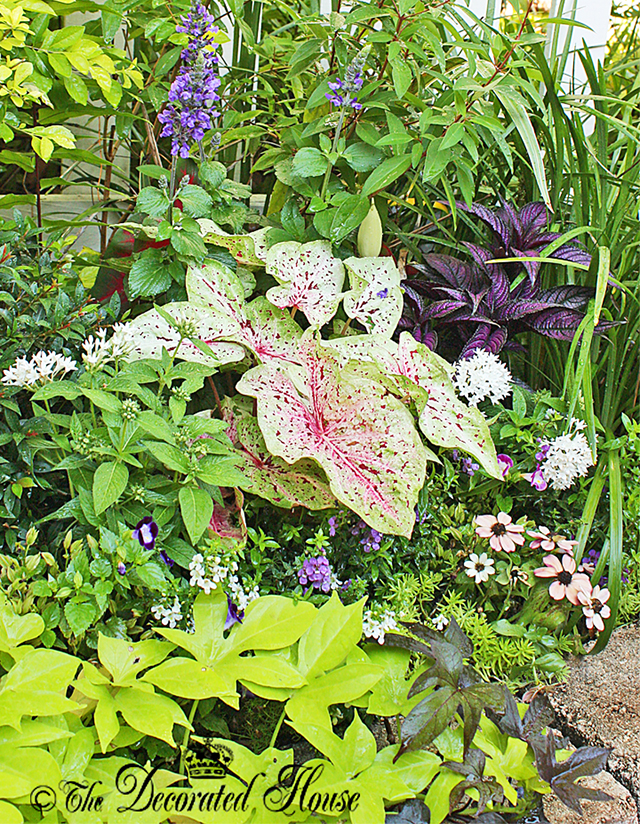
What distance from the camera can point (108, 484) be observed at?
0.84 metres

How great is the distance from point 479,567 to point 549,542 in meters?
0.13

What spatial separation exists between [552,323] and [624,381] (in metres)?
0.28

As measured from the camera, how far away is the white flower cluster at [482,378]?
121cm

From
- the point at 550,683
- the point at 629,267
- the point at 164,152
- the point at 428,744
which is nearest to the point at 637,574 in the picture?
the point at 550,683

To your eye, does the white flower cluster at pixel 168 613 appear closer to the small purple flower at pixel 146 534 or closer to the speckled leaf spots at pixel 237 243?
the small purple flower at pixel 146 534

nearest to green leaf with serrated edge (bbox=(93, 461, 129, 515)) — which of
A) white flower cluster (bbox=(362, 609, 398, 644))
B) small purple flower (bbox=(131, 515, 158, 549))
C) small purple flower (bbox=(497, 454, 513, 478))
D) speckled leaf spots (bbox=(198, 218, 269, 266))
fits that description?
small purple flower (bbox=(131, 515, 158, 549))

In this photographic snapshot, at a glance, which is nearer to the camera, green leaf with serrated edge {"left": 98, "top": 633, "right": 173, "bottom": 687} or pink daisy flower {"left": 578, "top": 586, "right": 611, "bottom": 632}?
green leaf with serrated edge {"left": 98, "top": 633, "right": 173, "bottom": 687}

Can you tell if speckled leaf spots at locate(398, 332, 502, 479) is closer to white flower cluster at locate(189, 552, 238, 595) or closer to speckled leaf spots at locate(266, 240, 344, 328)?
speckled leaf spots at locate(266, 240, 344, 328)

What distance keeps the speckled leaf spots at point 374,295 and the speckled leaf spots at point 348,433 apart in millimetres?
154

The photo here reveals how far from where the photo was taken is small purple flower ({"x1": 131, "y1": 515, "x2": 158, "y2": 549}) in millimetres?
876

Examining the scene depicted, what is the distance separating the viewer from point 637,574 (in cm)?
136

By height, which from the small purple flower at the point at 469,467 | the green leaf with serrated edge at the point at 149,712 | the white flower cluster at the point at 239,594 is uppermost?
the small purple flower at the point at 469,467

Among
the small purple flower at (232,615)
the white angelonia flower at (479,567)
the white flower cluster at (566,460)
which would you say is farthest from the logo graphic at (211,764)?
the white flower cluster at (566,460)

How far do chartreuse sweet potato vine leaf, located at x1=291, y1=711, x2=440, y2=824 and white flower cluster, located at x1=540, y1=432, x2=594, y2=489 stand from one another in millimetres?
560
